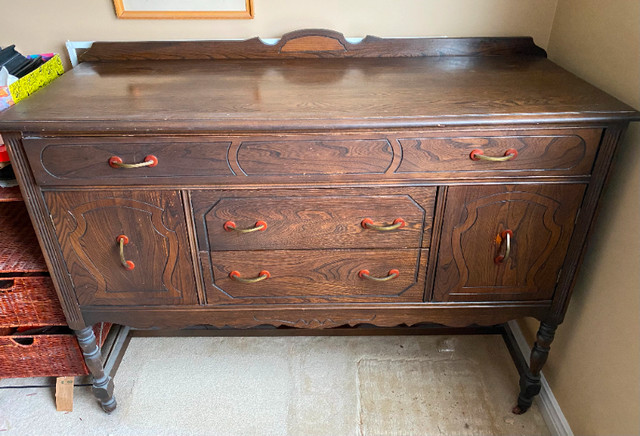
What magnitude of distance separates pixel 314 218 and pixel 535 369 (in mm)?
865

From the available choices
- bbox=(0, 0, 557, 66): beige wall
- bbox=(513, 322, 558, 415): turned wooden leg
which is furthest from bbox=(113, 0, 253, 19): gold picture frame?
bbox=(513, 322, 558, 415): turned wooden leg

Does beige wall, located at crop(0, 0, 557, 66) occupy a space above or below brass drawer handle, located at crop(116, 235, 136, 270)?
above

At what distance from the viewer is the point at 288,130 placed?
43.1 inches

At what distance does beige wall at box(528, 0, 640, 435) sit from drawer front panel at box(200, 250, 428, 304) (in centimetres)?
49

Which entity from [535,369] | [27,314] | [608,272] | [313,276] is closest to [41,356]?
[27,314]

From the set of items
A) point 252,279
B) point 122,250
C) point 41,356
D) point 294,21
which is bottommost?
point 41,356

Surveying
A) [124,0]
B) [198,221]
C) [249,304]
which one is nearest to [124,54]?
[124,0]

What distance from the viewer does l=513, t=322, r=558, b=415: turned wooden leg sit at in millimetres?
1433

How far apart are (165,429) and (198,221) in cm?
75

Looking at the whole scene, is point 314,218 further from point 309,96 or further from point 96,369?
point 96,369

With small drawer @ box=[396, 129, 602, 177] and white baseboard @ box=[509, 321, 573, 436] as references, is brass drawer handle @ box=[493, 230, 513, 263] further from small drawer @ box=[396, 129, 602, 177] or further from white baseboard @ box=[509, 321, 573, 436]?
white baseboard @ box=[509, 321, 573, 436]

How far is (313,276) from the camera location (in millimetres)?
1330

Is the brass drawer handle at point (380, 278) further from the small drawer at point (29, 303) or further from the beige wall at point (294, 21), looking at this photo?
the small drawer at point (29, 303)

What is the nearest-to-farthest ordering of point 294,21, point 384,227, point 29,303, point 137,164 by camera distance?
point 137,164
point 384,227
point 29,303
point 294,21
